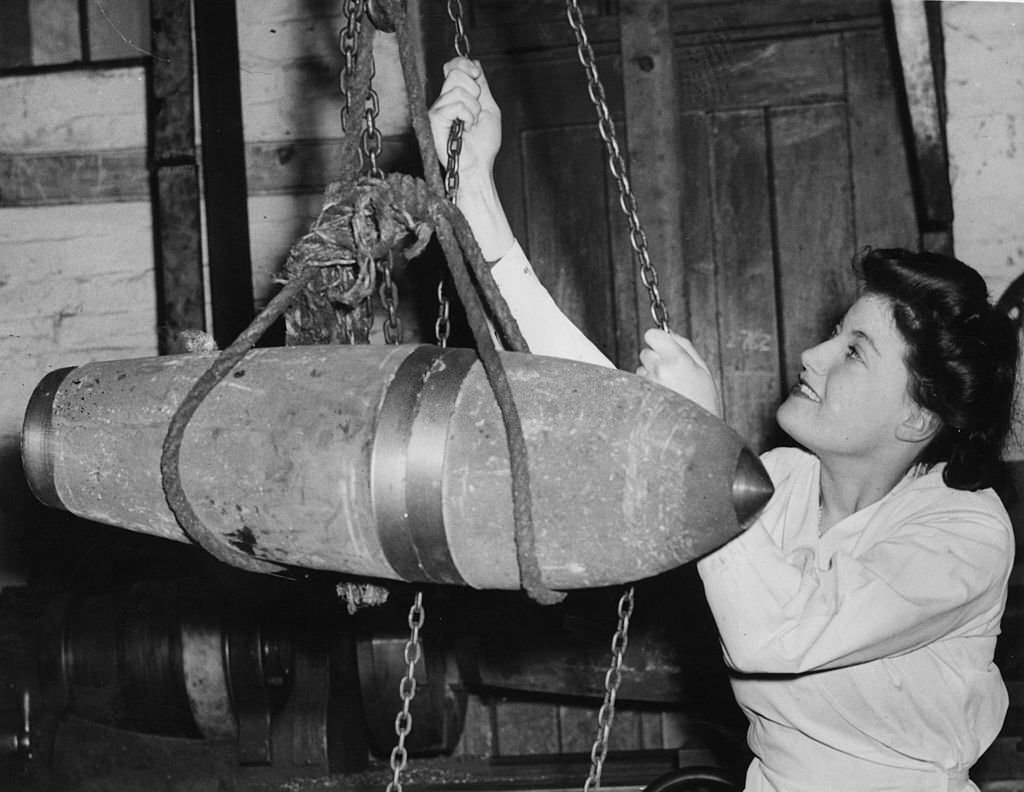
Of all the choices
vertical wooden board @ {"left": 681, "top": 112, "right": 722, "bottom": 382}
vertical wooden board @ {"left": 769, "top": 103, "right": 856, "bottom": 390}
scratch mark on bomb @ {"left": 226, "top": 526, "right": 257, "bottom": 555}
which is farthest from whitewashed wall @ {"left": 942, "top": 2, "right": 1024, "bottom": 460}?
scratch mark on bomb @ {"left": 226, "top": 526, "right": 257, "bottom": 555}

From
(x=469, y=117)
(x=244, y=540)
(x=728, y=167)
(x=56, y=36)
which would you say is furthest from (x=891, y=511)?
(x=56, y=36)

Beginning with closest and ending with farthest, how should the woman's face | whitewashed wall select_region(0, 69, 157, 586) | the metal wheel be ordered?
the woman's face
the metal wheel
whitewashed wall select_region(0, 69, 157, 586)

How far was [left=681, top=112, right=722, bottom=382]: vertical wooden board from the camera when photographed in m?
3.75

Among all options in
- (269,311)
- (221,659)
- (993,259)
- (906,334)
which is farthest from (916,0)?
(221,659)

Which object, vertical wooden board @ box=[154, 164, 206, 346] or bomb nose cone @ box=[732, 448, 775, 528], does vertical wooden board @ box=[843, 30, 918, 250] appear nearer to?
vertical wooden board @ box=[154, 164, 206, 346]

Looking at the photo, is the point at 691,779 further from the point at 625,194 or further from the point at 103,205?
the point at 103,205

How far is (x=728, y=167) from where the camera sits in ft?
12.3

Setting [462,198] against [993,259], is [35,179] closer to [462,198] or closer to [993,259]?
[462,198]

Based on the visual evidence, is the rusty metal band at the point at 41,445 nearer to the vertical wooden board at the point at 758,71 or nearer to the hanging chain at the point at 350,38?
the hanging chain at the point at 350,38

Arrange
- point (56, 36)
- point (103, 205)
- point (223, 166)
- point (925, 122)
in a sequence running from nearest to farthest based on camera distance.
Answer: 1. point (925, 122)
2. point (223, 166)
3. point (103, 205)
4. point (56, 36)

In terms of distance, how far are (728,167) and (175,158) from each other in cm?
183

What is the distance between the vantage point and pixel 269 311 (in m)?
1.39

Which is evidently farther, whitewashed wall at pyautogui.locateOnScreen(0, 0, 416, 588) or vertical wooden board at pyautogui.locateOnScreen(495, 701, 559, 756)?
vertical wooden board at pyautogui.locateOnScreen(495, 701, 559, 756)

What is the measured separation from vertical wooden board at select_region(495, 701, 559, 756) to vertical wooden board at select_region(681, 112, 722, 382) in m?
1.41
